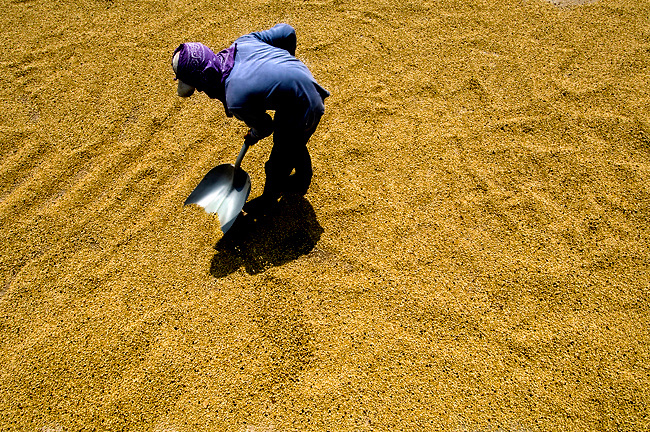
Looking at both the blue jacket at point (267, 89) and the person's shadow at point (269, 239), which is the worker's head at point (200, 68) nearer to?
the blue jacket at point (267, 89)

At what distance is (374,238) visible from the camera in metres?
2.55

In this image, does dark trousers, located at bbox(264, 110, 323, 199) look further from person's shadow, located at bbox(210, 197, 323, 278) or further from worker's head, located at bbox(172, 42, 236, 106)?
worker's head, located at bbox(172, 42, 236, 106)

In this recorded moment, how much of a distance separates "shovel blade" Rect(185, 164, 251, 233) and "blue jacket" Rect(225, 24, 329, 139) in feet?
1.38

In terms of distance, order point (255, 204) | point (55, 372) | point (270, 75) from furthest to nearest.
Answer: point (255, 204)
point (55, 372)
point (270, 75)

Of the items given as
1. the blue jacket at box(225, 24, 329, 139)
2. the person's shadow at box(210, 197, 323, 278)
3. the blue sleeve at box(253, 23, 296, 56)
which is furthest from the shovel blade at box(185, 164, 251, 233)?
the blue sleeve at box(253, 23, 296, 56)

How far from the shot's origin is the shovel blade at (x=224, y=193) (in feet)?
8.06

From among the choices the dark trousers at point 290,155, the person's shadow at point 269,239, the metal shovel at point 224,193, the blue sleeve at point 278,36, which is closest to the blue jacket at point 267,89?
the dark trousers at point 290,155

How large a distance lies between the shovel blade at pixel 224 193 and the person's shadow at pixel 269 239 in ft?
0.58

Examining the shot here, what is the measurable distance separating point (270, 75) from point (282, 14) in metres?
1.89

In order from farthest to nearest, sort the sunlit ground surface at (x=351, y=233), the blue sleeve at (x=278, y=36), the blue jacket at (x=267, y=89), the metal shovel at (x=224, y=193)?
the metal shovel at (x=224, y=193)
the blue sleeve at (x=278, y=36)
the sunlit ground surface at (x=351, y=233)
the blue jacket at (x=267, y=89)

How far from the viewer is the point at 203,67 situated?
2.04 m

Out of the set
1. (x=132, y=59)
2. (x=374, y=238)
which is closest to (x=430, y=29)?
(x=374, y=238)

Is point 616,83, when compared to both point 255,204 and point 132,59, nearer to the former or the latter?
point 255,204

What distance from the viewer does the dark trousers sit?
2133mm
